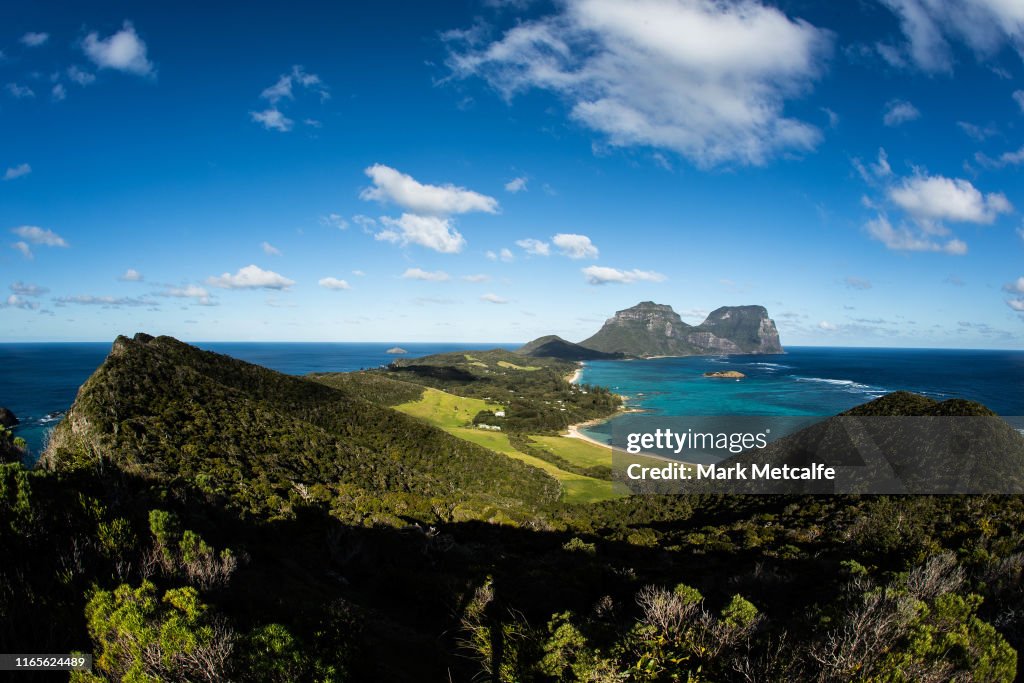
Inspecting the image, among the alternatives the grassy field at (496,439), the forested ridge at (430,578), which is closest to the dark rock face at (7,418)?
the forested ridge at (430,578)

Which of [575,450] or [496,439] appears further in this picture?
[496,439]

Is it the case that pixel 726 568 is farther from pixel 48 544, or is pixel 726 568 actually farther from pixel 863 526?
pixel 48 544

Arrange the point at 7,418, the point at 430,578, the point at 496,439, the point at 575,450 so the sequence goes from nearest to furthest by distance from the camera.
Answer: the point at 430,578 → the point at 7,418 → the point at 575,450 → the point at 496,439

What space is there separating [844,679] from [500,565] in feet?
43.9

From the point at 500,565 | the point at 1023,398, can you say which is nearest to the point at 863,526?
the point at 500,565

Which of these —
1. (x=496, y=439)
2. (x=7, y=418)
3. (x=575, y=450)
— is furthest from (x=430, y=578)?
(x=7, y=418)

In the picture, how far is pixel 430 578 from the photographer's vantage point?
1579 centimetres

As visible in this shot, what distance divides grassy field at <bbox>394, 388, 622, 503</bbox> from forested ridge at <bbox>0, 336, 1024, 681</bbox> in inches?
923

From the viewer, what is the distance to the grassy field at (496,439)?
191 ft

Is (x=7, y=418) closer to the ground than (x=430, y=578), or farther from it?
closer to the ground

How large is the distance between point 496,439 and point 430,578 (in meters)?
73.3

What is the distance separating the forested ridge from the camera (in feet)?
27.3

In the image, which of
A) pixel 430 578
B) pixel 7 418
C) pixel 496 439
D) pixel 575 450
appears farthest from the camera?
pixel 496 439

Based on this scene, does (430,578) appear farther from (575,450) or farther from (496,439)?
(496,439)
